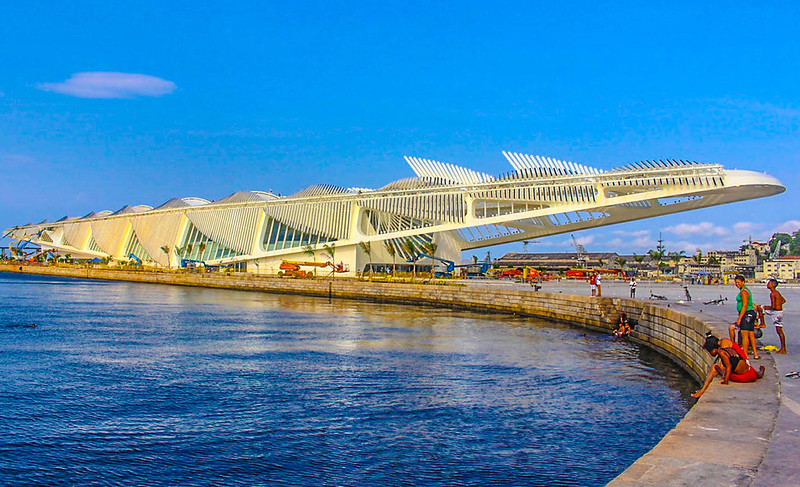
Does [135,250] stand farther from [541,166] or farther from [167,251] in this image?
[541,166]

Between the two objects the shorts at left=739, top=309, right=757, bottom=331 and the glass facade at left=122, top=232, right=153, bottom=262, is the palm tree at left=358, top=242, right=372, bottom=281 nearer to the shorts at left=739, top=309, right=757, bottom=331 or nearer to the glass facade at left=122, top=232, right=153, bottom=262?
the glass facade at left=122, top=232, right=153, bottom=262

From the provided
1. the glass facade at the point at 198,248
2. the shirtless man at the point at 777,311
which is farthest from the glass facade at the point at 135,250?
the shirtless man at the point at 777,311

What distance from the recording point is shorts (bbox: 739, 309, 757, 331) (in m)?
11.9

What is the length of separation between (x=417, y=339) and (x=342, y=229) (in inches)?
1883

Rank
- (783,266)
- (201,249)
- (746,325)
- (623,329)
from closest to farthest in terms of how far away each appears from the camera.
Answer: (746,325)
(623,329)
(201,249)
(783,266)

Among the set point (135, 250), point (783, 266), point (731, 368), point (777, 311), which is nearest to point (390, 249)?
point (135, 250)

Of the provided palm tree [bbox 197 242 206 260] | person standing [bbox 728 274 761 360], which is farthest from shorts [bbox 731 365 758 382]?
palm tree [bbox 197 242 206 260]

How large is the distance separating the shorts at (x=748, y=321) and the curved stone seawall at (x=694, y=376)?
0.60 meters

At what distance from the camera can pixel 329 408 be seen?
13.8 m

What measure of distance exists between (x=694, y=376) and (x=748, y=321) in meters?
5.09

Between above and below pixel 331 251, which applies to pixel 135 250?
above

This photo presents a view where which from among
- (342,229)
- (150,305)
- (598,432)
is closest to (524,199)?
(342,229)

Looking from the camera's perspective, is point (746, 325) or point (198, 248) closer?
point (746, 325)

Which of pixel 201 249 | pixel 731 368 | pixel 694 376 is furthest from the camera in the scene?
pixel 201 249
